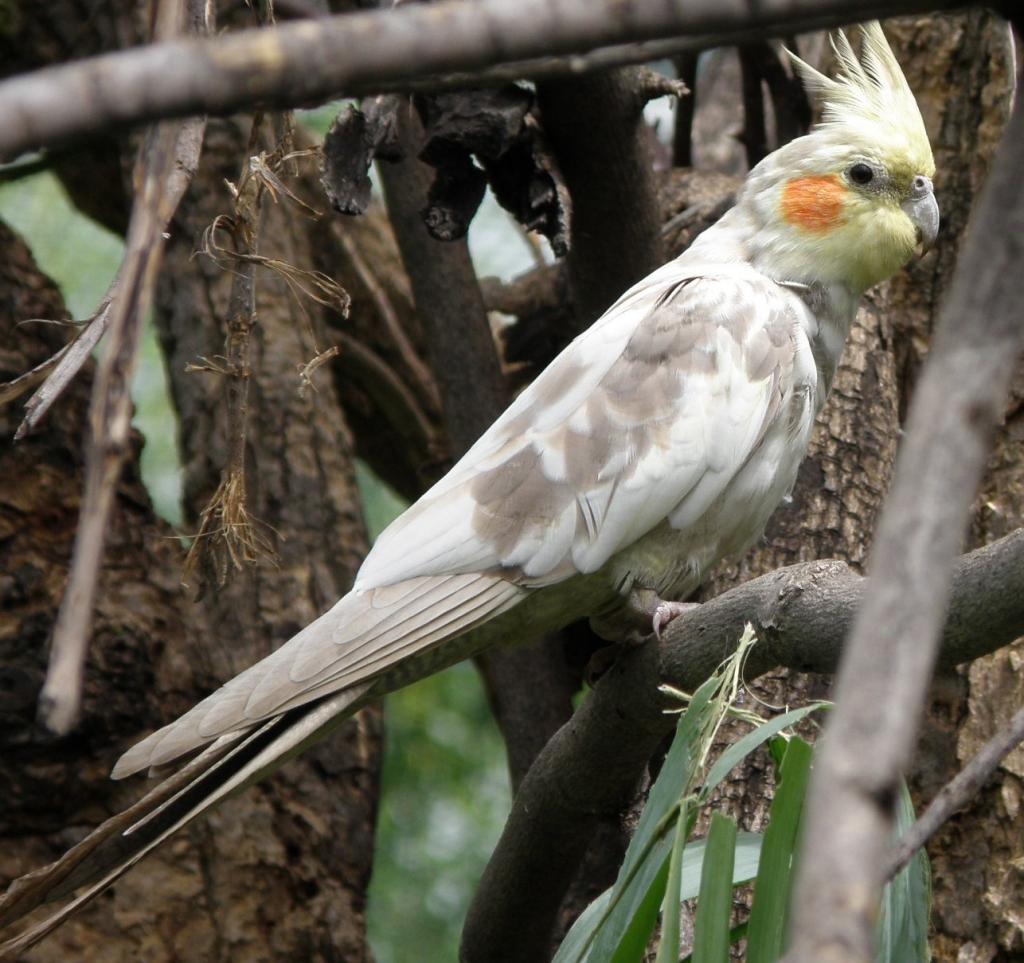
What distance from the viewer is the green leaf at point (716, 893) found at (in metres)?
1.66

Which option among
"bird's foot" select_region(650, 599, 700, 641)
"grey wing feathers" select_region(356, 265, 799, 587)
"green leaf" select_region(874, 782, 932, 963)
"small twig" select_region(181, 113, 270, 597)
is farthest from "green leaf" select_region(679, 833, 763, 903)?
"small twig" select_region(181, 113, 270, 597)

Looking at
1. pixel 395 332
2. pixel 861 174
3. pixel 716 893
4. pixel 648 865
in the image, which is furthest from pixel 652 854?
pixel 395 332

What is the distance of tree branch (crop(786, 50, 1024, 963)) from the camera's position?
63 cm

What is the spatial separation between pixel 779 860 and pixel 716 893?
0.35ft

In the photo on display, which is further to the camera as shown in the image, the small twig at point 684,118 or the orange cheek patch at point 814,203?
the small twig at point 684,118

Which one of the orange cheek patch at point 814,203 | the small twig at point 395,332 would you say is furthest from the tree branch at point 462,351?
the orange cheek patch at point 814,203

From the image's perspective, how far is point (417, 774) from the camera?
5223mm

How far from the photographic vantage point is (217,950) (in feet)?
10.8

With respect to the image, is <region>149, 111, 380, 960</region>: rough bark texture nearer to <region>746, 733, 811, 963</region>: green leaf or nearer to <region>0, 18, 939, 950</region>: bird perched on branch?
<region>0, 18, 939, 950</region>: bird perched on branch

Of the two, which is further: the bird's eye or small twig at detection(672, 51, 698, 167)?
small twig at detection(672, 51, 698, 167)

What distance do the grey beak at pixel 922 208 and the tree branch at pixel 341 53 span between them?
2.41 meters

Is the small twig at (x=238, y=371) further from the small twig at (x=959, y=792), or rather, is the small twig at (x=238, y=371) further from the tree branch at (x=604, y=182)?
the small twig at (x=959, y=792)

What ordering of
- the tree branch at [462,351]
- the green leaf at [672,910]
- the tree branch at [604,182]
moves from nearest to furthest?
the green leaf at [672,910], the tree branch at [604,182], the tree branch at [462,351]

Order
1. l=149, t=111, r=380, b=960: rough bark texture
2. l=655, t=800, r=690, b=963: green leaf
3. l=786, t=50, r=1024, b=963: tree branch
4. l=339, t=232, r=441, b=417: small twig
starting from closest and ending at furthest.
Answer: l=786, t=50, r=1024, b=963: tree branch < l=655, t=800, r=690, b=963: green leaf < l=149, t=111, r=380, b=960: rough bark texture < l=339, t=232, r=441, b=417: small twig
